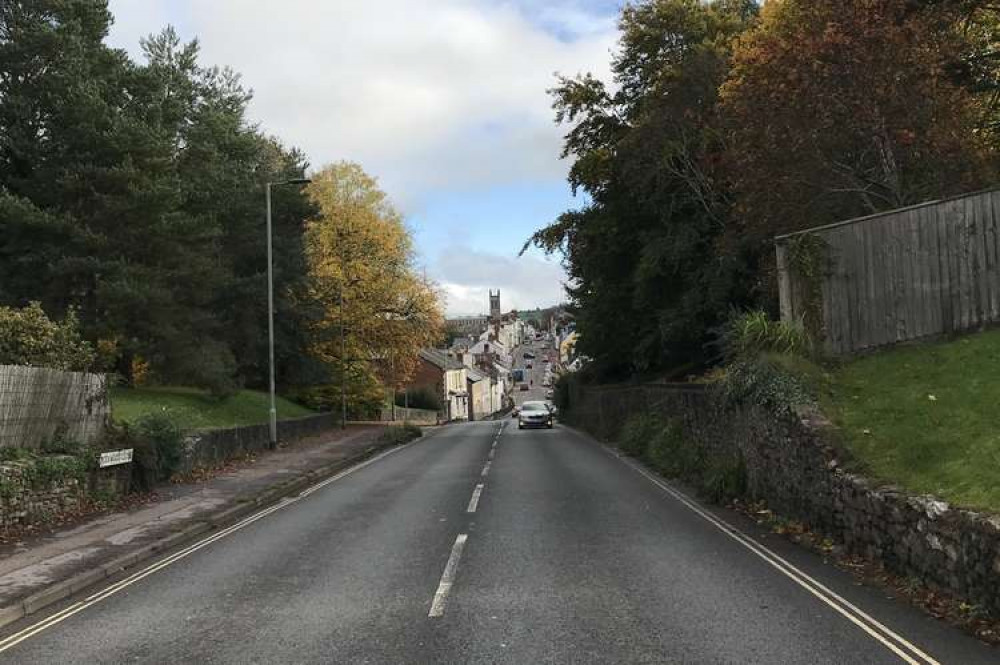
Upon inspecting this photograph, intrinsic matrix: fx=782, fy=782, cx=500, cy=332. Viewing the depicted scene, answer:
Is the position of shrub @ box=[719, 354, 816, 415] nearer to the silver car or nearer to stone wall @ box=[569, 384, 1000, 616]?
stone wall @ box=[569, 384, 1000, 616]

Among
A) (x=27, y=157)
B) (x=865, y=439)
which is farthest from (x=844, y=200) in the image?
(x=27, y=157)

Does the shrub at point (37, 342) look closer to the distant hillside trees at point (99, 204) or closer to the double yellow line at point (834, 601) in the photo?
the distant hillside trees at point (99, 204)

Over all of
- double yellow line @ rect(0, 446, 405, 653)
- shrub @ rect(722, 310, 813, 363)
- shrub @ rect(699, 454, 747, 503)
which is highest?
shrub @ rect(722, 310, 813, 363)

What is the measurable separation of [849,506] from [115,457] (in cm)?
1222

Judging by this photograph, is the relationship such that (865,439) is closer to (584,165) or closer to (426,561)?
(426,561)

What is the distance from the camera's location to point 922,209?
13.2m

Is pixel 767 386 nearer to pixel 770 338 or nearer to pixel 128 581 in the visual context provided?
pixel 770 338

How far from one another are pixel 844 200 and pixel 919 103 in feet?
11.9

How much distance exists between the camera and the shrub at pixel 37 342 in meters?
12.9

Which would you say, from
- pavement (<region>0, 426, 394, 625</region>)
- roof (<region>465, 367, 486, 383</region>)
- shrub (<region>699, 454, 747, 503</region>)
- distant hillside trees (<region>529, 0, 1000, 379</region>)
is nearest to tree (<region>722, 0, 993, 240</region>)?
distant hillside trees (<region>529, 0, 1000, 379</region>)

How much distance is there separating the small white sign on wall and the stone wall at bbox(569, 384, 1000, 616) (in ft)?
36.7

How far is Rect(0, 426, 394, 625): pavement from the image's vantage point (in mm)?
8461

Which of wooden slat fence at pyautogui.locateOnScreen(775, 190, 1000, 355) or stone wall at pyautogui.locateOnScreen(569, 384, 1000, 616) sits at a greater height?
wooden slat fence at pyautogui.locateOnScreen(775, 190, 1000, 355)

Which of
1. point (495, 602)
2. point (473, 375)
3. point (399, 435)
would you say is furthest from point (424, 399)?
point (495, 602)
